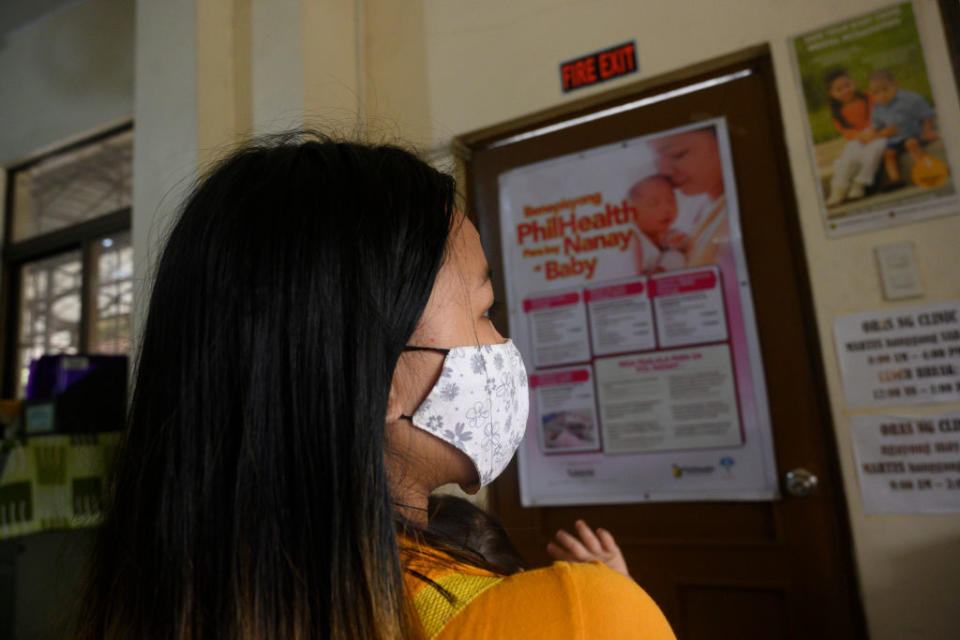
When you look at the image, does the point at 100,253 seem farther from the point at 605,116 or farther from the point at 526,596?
the point at 526,596

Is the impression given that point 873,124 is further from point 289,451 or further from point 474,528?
point 289,451

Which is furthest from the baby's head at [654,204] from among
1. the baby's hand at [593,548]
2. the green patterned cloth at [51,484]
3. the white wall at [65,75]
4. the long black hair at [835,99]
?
the white wall at [65,75]

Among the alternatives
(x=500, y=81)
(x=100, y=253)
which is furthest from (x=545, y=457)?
(x=100, y=253)

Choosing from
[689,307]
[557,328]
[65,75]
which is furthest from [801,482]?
[65,75]

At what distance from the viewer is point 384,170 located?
25.4 inches

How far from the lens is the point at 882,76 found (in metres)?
1.53

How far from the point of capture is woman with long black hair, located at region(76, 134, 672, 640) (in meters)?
0.51

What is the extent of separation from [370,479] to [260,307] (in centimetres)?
18

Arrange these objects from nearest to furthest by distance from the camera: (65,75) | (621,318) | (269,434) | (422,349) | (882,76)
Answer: (269,434)
(422,349)
(882,76)
(621,318)
(65,75)

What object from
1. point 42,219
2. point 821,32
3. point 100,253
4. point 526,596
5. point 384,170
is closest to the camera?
point 526,596

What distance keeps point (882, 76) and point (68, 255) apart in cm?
364

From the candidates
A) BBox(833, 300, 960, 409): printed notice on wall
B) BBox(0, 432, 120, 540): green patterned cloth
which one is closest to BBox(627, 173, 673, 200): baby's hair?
BBox(833, 300, 960, 409): printed notice on wall

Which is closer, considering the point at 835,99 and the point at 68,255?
the point at 835,99

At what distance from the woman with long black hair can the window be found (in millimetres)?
2608
